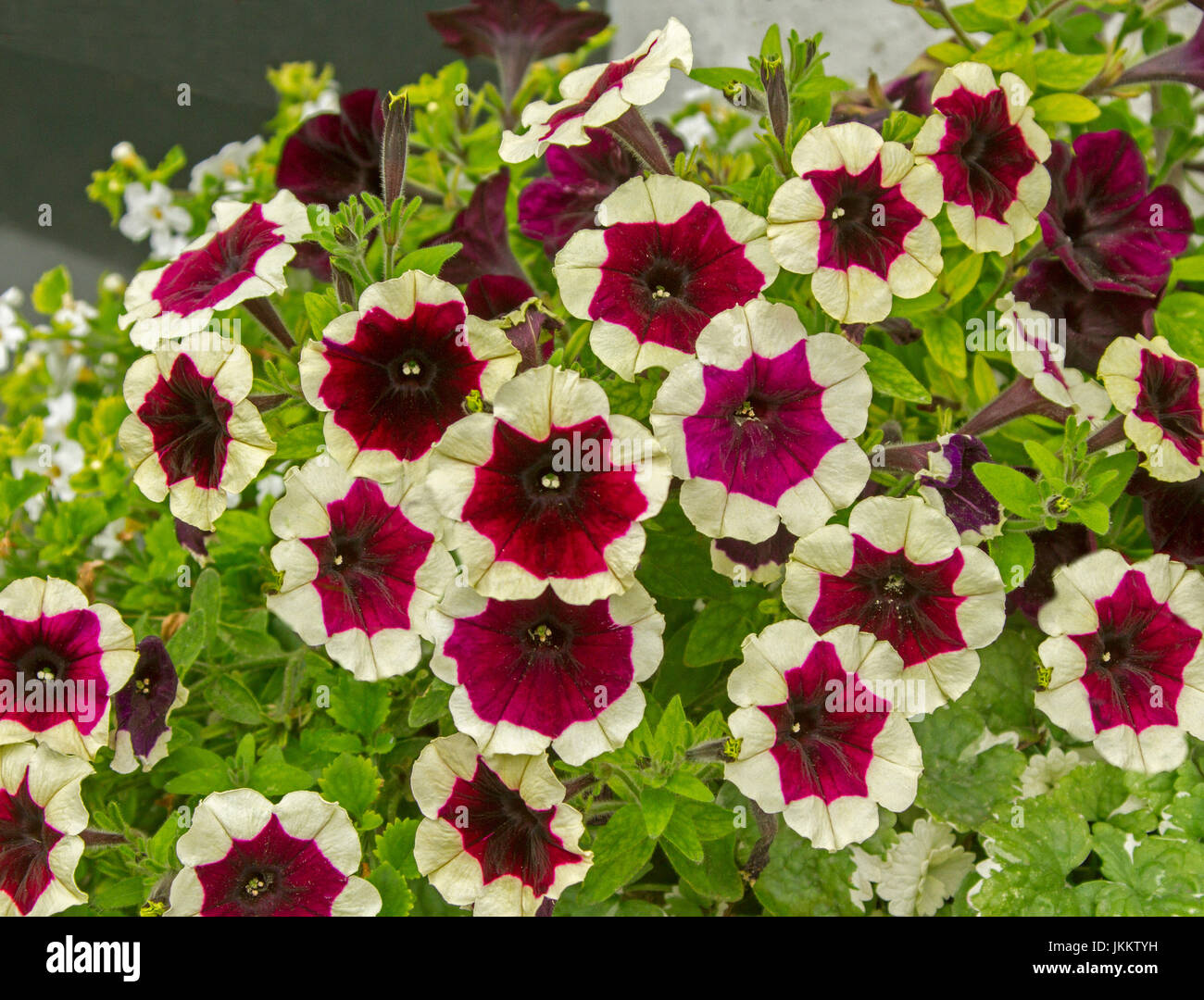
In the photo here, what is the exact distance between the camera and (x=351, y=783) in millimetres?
915

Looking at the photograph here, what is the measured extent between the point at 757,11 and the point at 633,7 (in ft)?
1.26

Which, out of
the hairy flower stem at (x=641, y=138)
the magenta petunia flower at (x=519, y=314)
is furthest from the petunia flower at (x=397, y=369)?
the hairy flower stem at (x=641, y=138)

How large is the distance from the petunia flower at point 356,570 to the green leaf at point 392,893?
0.19 metres

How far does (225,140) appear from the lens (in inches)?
75.1

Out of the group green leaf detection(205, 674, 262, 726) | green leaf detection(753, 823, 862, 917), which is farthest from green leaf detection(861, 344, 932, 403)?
green leaf detection(205, 674, 262, 726)

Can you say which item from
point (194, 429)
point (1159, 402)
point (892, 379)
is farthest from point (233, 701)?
point (1159, 402)

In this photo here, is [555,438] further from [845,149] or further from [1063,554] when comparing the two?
[1063,554]

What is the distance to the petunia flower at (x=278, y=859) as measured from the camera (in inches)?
32.1

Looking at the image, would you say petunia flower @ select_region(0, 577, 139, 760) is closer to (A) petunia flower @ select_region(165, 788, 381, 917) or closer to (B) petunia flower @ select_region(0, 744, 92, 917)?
(B) petunia flower @ select_region(0, 744, 92, 917)

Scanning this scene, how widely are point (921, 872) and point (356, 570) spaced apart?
66cm

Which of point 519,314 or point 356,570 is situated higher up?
point 519,314

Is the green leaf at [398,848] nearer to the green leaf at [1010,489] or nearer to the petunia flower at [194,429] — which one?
the petunia flower at [194,429]

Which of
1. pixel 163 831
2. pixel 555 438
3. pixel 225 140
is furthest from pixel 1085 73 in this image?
pixel 225 140

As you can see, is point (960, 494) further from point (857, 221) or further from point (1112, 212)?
point (1112, 212)
